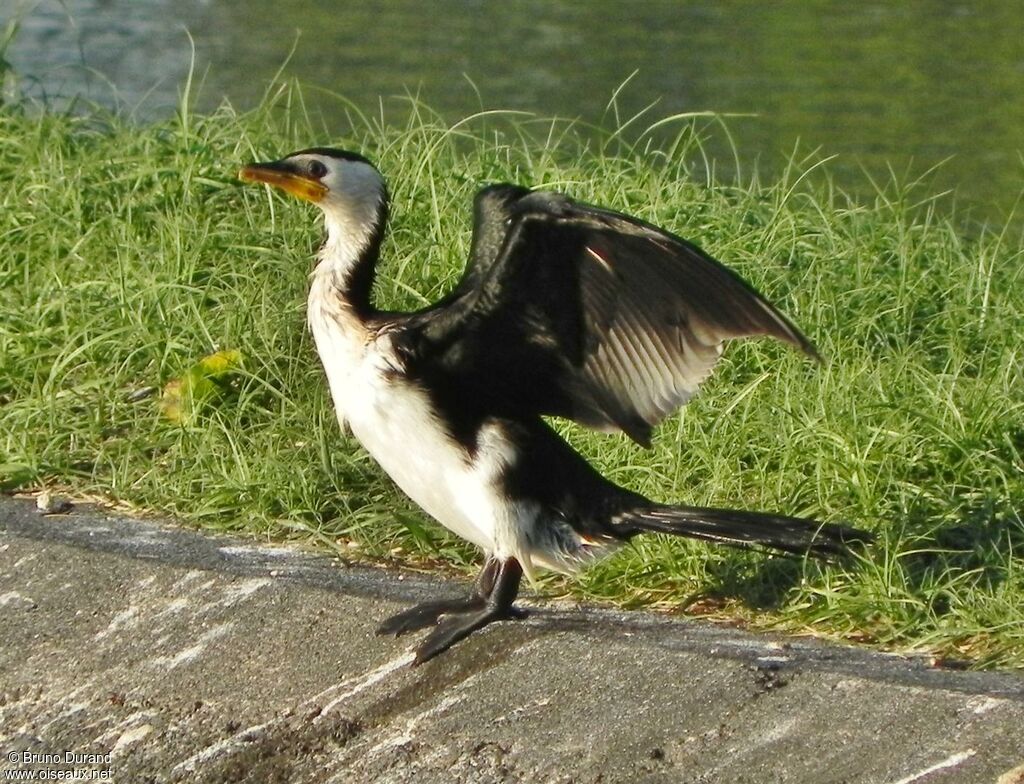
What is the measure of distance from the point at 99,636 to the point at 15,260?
7.34ft

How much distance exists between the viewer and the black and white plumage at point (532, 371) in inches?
135

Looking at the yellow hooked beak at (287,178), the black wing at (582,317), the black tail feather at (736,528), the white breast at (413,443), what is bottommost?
the black tail feather at (736,528)

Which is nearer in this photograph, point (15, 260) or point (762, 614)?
point (762, 614)

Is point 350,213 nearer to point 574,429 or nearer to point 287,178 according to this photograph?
point 287,178

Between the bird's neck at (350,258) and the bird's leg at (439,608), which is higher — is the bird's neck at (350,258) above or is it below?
above

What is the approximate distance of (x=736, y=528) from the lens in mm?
3715

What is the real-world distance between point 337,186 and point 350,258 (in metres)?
0.16

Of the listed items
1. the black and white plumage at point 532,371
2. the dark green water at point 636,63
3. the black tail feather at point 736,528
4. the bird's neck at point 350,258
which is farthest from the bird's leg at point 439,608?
the dark green water at point 636,63

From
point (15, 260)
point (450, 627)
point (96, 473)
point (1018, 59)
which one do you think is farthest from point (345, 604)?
point (1018, 59)

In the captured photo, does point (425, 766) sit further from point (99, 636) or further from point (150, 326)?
point (150, 326)

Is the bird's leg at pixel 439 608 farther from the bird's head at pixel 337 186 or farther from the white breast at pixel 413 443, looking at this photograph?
the bird's head at pixel 337 186

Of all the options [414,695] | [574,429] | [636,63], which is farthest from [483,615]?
[636,63]

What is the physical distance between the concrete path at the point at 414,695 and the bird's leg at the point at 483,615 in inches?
1.2

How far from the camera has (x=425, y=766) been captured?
321 centimetres
